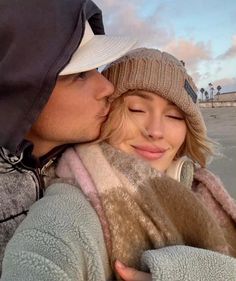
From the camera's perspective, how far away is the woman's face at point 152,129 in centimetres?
186

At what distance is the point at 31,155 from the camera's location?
1.80 m

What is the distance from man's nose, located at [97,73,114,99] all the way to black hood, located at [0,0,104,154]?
0.20 meters

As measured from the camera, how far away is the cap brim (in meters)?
1.71

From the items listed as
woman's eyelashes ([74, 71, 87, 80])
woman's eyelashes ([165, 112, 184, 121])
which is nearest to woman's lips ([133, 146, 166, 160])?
woman's eyelashes ([165, 112, 184, 121])

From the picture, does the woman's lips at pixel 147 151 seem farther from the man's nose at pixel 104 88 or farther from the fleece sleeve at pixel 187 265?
the fleece sleeve at pixel 187 265

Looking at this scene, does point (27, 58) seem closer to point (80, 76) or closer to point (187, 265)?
point (80, 76)

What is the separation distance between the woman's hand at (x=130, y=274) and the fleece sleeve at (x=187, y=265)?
0.03m

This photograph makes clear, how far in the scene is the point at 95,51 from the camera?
1794mm

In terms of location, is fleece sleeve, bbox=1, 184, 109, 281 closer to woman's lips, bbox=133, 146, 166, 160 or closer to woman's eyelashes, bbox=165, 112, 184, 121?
woman's lips, bbox=133, 146, 166, 160

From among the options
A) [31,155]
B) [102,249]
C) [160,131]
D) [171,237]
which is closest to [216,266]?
[171,237]

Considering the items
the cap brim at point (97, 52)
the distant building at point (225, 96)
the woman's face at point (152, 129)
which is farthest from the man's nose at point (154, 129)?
the distant building at point (225, 96)

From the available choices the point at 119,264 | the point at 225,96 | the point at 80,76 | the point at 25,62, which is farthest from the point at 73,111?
the point at 225,96

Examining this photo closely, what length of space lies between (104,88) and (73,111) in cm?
14

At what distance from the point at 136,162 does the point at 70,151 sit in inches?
10.1
